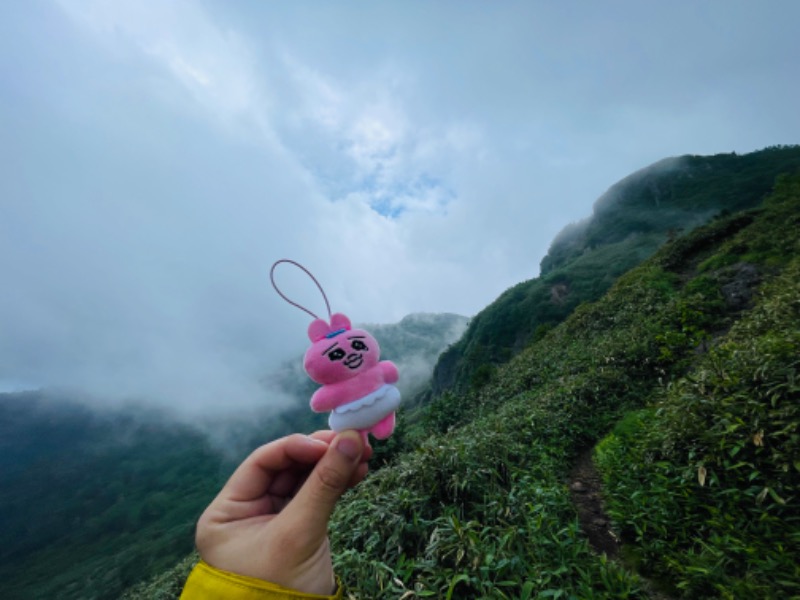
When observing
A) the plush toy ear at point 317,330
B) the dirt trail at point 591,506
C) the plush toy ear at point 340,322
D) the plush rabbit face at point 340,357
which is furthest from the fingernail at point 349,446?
the dirt trail at point 591,506

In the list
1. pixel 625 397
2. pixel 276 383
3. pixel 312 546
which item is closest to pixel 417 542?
pixel 312 546

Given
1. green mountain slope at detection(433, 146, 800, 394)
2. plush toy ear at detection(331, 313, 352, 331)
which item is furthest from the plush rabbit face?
green mountain slope at detection(433, 146, 800, 394)

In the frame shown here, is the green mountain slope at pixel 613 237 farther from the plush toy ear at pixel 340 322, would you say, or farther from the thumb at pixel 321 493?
the thumb at pixel 321 493

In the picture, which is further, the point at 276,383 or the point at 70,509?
the point at 276,383

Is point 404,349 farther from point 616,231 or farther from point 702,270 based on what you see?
point 702,270

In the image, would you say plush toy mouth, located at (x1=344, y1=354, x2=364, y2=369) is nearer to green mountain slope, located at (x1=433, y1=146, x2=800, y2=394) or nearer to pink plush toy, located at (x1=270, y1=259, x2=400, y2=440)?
pink plush toy, located at (x1=270, y1=259, x2=400, y2=440)
